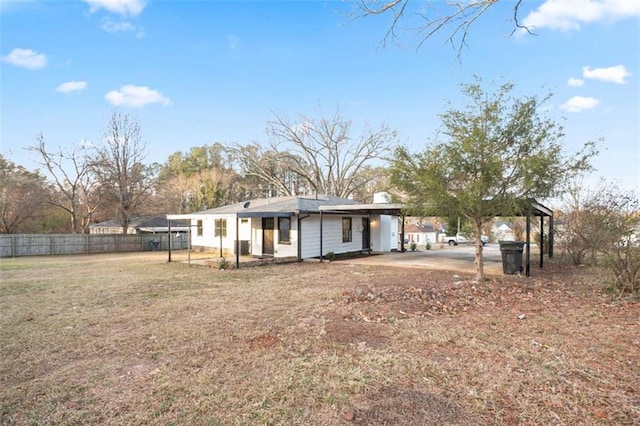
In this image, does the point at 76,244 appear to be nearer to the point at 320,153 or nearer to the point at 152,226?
the point at 152,226

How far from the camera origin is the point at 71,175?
2341 centimetres

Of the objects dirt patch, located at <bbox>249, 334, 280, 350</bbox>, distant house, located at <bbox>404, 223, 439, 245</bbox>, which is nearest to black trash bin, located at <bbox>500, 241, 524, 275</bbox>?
dirt patch, located at <bbox>249, 334, 280, 350</bbox>

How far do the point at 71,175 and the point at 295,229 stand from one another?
18451mm

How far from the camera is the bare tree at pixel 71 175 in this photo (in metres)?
22.5

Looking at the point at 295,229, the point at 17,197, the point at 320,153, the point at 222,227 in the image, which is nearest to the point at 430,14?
the point at 295,229

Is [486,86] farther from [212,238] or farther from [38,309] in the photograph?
[212,238]

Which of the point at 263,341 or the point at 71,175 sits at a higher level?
the point at 71,175

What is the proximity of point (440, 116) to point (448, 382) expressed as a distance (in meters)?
6.88

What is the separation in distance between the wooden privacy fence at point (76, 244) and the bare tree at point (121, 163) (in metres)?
2.67

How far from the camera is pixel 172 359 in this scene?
375 centimetres

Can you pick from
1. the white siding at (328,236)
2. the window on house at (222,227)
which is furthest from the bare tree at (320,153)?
the window on house at (222,227)

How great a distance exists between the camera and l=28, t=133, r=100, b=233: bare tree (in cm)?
2252

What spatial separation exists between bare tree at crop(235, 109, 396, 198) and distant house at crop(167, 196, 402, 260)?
14.8m

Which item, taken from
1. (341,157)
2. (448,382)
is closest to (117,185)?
(341,157)
